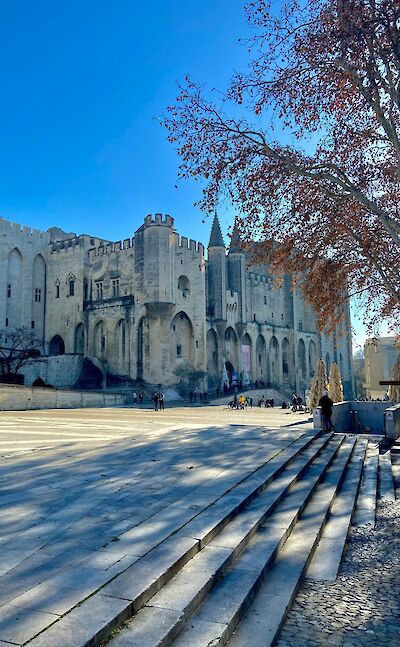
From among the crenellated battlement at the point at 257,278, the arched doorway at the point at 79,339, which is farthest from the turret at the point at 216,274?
the arched doorway at the point at 79,339

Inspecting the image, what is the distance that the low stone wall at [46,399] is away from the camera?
22.1 meters

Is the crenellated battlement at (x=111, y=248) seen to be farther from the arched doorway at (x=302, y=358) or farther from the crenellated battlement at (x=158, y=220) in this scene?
the arched doorway at (x=302, y=358)

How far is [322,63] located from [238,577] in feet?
28.7

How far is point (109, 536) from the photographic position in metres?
3.47

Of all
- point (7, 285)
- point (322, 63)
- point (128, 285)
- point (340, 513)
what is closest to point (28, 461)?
point (340, 513)

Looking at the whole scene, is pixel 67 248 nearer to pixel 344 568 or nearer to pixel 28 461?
pixel 28 461

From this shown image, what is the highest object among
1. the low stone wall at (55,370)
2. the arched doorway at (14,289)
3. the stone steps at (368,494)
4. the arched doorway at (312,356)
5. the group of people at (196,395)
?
the arched doorway at (14,289)

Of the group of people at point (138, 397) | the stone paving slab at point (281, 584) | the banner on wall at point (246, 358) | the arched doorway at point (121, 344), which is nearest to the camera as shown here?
the stone paving slab at point (281, 584)

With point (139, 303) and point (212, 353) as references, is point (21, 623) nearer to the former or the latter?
point (139, 303)

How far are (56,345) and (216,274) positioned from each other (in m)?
16.0

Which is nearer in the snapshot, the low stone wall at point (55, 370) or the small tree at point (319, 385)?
the small tree at point (319, 385)

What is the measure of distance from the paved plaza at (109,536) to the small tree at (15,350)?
28.9 metres

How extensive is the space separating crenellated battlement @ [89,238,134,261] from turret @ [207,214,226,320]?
8.79 m

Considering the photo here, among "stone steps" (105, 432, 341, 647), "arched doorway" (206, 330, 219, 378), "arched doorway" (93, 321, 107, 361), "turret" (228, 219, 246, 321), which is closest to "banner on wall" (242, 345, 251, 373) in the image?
"turret" (228, 219, 246, 321)
